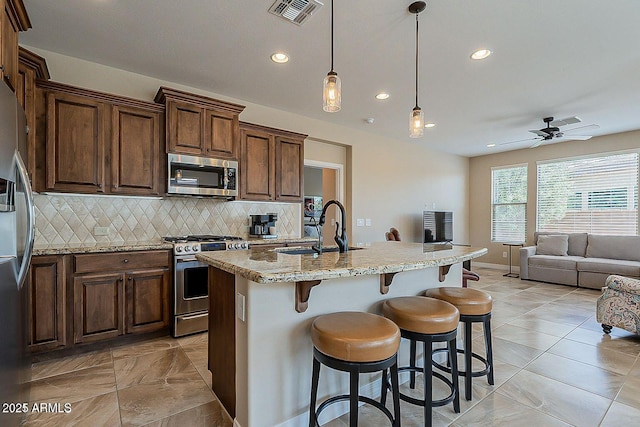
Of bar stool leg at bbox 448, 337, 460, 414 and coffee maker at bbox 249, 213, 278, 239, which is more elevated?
coffee maker at bbox 249, 213, 278, 239

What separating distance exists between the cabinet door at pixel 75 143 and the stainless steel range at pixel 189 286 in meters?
0.96

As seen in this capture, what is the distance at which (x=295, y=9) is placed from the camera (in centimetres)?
232

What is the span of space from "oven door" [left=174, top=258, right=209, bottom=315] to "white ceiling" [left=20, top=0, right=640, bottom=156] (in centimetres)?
207

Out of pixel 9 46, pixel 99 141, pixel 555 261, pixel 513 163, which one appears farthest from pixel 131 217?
pixel 513 163

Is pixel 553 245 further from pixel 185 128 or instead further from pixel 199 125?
pixel 185 128

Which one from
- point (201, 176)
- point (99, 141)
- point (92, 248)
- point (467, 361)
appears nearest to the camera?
point (467, 361)

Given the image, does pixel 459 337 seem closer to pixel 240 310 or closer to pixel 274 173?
pixel 240 310

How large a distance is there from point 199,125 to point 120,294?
6.22 ft

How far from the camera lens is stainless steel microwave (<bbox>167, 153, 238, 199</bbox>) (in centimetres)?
334

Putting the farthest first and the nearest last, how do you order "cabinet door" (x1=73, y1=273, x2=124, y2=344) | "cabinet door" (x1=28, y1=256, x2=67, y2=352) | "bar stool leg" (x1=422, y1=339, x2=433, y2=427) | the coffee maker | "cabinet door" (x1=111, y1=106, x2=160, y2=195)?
the coffee maker, "cabinet door" (x1=111, y1=106, x2=160, y2=195), "cabinet door" (x1=73, y1=273, x2=124, y2=344), "cabinet door" (x1=28, y1=256, x2=67, y2=352), "bar stool leg" (x1=422, y1=339, x2=433, y2=427)

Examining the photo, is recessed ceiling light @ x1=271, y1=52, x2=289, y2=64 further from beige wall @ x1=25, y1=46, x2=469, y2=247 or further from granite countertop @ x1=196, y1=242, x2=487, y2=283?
granite countertop @ x1=196, y1=242, x2=487, y2=283


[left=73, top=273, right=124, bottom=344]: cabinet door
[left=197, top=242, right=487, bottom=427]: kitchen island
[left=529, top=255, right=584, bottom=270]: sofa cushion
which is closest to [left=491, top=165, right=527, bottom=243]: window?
[left=529, top=255, right=584, bottom=270]: sofa cushion

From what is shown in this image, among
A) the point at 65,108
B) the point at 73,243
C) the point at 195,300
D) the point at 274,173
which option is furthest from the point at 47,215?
the point at 274,173

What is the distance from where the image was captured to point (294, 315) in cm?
173
